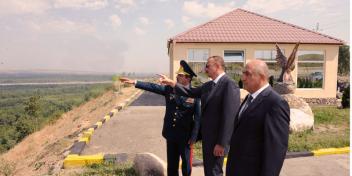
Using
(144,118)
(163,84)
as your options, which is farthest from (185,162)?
(144,118)

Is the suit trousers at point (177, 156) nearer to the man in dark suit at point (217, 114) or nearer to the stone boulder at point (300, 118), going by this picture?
the man in dark suit at point (217, 114)

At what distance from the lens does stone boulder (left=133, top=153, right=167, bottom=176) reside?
17.4 feet

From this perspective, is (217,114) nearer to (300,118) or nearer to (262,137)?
(262,137)

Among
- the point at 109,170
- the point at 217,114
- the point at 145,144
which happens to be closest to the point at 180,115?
the point at 217,114

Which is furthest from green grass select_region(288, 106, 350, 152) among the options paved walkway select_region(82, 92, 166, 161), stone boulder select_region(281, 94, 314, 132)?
paved walkway select_region(82, 92, 166, 161)

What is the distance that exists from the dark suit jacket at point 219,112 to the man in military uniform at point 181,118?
55 centimetres

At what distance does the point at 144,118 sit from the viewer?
12.8 meters

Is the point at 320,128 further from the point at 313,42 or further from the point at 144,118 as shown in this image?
the point at 313,42

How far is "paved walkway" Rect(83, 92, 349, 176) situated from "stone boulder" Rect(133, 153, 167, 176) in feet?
2.22

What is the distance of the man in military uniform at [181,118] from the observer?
4.55 meters

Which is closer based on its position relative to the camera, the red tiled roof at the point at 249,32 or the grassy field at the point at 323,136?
the grassy field at the point at 323,136

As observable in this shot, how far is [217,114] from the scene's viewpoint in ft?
12.8

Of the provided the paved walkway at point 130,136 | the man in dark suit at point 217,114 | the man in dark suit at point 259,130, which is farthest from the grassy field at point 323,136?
the man in dark suit at point 259,130

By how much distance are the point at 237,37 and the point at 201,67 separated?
2.53 m
